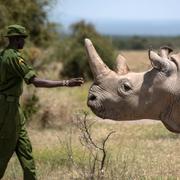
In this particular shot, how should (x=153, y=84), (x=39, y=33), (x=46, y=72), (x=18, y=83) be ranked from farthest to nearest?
(x=46, y=72) < (x=39, y=33) < (x=18, y=83) < (x=153, y=84)

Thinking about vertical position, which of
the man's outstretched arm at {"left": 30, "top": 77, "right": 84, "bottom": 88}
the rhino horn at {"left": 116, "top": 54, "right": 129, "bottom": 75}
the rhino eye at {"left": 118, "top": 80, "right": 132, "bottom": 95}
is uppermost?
the rhino horn at {"left": 116, "top": 54, "right": 129, "bottom": 75}

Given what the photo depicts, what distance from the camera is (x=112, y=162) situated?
9438mm

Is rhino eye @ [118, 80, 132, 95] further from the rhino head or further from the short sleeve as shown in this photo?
the short sleeve

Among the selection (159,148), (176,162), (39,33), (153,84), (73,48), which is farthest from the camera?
(73,48)

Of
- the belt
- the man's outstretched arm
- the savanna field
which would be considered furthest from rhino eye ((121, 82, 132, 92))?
the belt

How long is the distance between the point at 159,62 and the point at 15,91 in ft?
5.30

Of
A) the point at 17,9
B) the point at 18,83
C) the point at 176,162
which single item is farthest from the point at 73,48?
the point at 18,83

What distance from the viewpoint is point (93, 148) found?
939 centimetres

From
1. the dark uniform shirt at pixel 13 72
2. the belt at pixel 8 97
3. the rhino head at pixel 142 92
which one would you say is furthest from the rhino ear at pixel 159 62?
the belt at pixel 8 97

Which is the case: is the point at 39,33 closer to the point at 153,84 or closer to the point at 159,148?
the point at 159,148

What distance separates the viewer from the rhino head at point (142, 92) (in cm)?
655

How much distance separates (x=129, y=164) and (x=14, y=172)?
1599mm

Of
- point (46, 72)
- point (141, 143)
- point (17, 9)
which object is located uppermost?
point (17, 9)

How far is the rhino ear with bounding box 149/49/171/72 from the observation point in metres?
6.54
